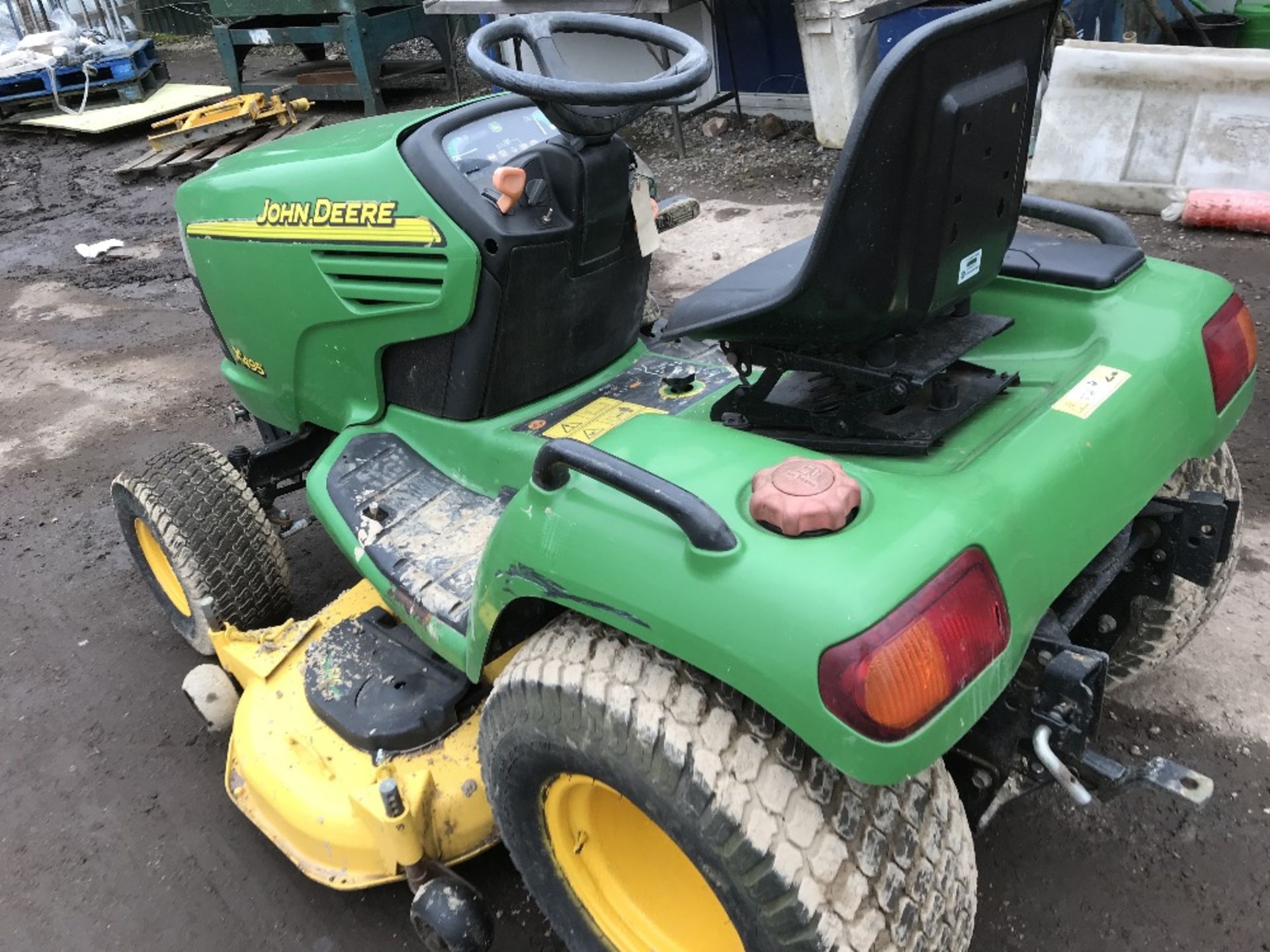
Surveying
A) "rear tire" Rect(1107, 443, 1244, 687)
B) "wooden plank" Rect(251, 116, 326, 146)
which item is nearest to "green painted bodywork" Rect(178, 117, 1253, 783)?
"rear tire" Rect(1107, 443, 1244, 687)

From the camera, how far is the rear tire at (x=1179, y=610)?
2125 mm

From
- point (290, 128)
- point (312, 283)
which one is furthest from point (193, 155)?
point (312, 283)

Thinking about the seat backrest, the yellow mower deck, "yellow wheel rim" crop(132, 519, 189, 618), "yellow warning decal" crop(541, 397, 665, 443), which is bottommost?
"yellow wheel rim" crop(132, 519, 189, 618)

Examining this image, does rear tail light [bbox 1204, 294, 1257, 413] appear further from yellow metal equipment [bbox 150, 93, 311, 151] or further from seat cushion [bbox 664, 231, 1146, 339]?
yellow metal equipment [bbox 150, 93, 311, 151]

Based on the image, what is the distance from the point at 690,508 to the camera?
4.44 ft

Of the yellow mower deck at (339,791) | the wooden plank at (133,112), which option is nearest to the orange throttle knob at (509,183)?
the yellow mower deck at (339,791)

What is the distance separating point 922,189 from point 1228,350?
2.72 feet

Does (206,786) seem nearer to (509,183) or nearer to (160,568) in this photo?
(160,568)

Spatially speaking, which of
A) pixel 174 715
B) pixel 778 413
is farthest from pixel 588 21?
pixel 174 715

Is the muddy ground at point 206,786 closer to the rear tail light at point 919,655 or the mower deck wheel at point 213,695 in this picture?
the mower deck wheel at point 213,695

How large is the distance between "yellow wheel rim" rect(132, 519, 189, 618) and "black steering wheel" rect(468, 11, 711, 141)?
171cm

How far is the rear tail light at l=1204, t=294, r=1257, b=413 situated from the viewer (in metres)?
1.87

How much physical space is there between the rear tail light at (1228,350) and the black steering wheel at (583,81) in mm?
1064

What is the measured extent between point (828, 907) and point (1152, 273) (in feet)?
4.43
